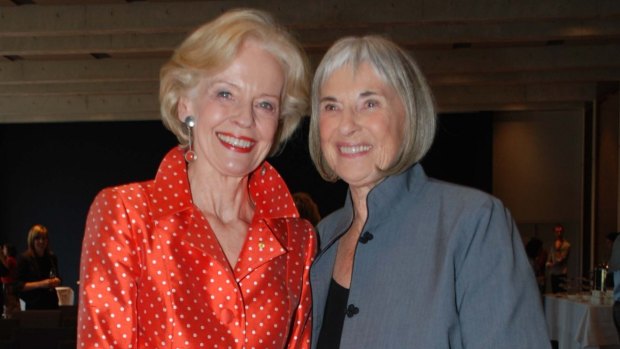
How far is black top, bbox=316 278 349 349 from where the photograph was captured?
95.9 inches

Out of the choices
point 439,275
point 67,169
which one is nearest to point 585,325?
point 439,275

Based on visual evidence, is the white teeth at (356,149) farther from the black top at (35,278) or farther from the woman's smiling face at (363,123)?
the black top at (35,278)

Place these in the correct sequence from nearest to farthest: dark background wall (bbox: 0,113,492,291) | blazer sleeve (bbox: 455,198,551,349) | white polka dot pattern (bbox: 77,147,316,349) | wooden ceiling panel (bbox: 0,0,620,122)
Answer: blazer sleeve (bbox: 455,198,551,349), white polka dot pattern (bbox: 77,147,316,349), wooden ceiling panel (bbox: 0,0,620,122), dark background wall (bbox: 0,113,492,291)

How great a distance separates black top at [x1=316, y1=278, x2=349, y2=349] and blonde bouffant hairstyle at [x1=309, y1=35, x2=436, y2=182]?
34cm

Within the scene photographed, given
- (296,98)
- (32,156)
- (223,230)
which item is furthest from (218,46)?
(32,156)

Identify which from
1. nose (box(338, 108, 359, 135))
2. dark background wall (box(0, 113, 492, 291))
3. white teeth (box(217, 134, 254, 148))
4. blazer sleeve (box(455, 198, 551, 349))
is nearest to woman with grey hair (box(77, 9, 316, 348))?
white teeth (box(217, 134, 254, 148))

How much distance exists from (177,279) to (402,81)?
0.76 m

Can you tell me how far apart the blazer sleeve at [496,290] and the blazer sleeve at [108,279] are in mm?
783

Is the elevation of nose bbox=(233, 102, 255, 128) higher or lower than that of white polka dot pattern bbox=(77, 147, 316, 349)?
higher

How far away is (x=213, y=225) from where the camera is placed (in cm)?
252

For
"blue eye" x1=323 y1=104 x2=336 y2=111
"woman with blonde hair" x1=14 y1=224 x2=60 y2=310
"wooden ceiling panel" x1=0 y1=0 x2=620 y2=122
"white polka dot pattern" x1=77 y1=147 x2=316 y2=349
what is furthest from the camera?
"wooden ceiling panel" x1=0 y1=0 x2=620 y2=122

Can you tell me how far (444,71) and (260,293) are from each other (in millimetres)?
12721

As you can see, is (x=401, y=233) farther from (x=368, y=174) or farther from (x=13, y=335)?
(x=13, y=335)

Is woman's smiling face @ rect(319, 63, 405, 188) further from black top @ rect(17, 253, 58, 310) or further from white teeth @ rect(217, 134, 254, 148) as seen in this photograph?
black top @ rect(17, 253, 58, 310)
